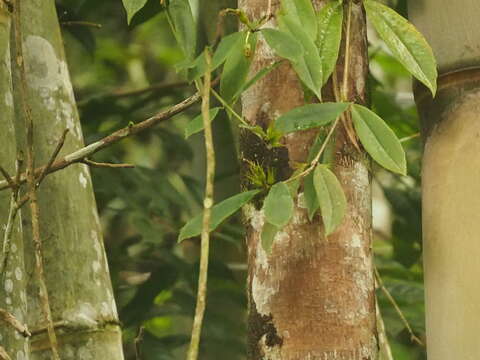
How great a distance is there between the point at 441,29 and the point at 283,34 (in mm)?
227

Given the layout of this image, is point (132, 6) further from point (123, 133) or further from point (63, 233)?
point (63, 233)

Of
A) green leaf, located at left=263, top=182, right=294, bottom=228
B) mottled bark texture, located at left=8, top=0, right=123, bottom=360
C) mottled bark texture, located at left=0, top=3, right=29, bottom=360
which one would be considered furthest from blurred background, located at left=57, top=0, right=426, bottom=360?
green leaf, located at left=263, top=182, right=294, bottom=228

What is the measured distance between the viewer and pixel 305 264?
0.78 m

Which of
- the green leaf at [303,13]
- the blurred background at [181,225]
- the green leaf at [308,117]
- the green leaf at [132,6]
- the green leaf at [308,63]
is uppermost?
the green leaf at [132,6]

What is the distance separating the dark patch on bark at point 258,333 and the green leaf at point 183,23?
223 millimetres

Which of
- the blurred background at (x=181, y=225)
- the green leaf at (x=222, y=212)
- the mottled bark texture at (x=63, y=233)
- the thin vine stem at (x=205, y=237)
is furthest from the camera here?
the blurred background at (x=181, y=225)

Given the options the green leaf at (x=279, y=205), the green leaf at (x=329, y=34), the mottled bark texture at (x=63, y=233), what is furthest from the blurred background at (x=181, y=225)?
the green leaf at (x=279, y=205)

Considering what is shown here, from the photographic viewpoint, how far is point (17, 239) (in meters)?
0.89

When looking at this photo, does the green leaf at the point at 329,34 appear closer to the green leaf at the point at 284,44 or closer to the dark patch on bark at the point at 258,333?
the green leaf at the point at 284,44

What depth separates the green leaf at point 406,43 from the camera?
816 mm

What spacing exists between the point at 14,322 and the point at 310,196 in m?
0.25

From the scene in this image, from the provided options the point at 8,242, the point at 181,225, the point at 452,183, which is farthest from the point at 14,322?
the point at 181,225

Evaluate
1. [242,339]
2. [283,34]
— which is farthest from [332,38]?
[242,339]

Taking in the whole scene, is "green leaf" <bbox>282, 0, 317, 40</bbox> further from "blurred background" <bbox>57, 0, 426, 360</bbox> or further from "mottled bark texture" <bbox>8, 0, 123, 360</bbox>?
"blurred background" <bbox>57, 0, 426, 360</bbox>
